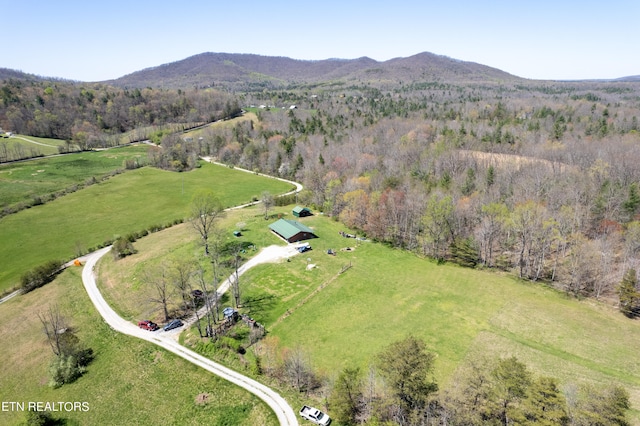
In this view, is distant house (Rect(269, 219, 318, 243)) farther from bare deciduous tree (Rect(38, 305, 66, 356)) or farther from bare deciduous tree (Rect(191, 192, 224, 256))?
bare deciduous tree (Rect(38, 305, 66, 356))

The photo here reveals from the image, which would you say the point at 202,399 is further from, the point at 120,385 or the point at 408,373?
the point at 408,373

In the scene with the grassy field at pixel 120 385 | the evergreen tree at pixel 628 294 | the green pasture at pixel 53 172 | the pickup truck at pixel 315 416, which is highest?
the green pasture at pixel 53 172

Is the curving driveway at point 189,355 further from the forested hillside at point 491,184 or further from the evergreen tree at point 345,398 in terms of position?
the forested hillside at point 491,184

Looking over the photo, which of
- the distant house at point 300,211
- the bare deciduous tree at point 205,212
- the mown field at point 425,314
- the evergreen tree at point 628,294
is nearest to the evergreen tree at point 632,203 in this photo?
the evergreen tree at point 628,294

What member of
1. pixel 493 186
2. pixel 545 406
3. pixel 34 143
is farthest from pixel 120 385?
pixel 34 143

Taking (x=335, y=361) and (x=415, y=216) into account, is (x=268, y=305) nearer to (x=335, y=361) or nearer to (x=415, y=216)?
(x=335, y=361)

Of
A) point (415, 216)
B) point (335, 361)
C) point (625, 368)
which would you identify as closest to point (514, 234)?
point (415, 216)
